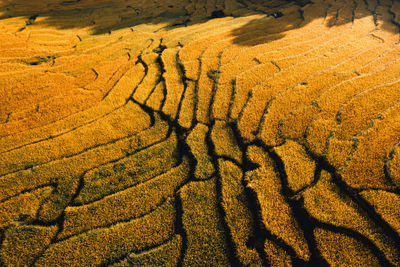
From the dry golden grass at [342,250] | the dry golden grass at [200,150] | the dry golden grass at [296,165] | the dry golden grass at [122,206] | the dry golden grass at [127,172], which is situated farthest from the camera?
the dry golden grass at [200,150]

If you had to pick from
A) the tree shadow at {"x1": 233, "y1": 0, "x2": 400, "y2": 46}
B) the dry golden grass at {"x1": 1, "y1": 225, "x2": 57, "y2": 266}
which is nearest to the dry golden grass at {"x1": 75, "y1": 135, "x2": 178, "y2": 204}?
the dry golden grass at {"x1": 1, "y1": 225, "x2": 57, "y2": 266}

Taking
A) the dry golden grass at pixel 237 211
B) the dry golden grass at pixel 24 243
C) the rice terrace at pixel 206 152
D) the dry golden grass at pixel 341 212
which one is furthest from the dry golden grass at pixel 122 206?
the dry golden grass at pixel 341 212

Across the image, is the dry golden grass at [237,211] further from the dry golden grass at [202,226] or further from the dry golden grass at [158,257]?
the dry golden grass at [158,257]

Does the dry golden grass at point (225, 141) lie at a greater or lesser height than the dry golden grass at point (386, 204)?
greater

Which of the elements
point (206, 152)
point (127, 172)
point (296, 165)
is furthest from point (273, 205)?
point (127, 172)

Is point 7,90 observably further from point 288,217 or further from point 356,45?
point 356,45

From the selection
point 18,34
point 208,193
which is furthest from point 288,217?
point 18,34

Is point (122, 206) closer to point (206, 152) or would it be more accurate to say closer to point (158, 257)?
point (158, 257)
